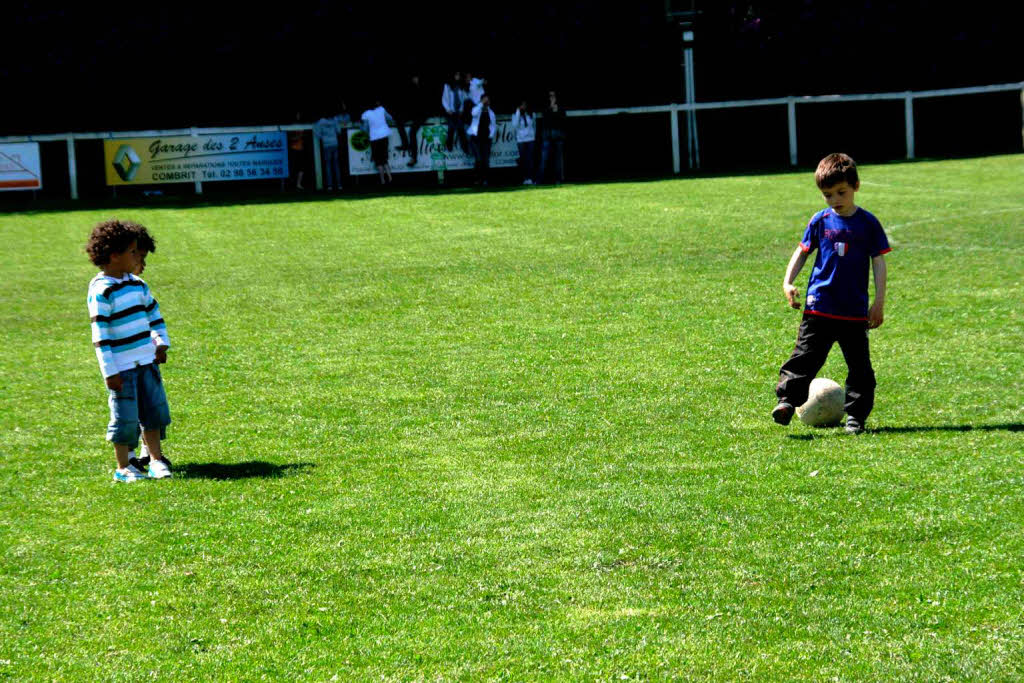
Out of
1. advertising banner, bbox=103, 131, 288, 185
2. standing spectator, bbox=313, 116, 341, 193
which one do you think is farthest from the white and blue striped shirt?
advertising banner, bbox=103, 131, 288, 185

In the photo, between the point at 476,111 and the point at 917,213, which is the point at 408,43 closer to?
the point at 476,111

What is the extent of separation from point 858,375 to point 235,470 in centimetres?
377

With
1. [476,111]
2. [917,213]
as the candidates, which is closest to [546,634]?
[917,213]

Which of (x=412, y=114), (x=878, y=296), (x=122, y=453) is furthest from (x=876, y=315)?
(x=412, y=114)

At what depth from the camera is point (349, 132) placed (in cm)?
2842

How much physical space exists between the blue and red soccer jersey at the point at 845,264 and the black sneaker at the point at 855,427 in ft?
2.05

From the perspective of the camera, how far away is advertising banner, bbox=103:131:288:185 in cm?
2772

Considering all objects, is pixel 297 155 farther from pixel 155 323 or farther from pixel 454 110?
pixel 155 323

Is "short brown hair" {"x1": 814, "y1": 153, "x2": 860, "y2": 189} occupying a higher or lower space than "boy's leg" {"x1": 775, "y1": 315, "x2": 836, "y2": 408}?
higher

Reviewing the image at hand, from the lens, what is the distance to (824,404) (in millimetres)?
8812

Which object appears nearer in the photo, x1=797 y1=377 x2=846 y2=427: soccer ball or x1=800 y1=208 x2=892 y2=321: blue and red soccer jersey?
x1=800 y1=208 x2=892 y2=321: blue and red soccer jersey

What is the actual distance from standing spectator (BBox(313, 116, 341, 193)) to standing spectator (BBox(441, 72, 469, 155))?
2.21m

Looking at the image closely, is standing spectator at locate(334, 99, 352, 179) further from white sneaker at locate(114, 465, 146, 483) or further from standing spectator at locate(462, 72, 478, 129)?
white sneaker at locate(114, 465, 146, 483)

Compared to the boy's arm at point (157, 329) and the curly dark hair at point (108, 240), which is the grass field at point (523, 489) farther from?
the curly dark hair at point (108, 240)
